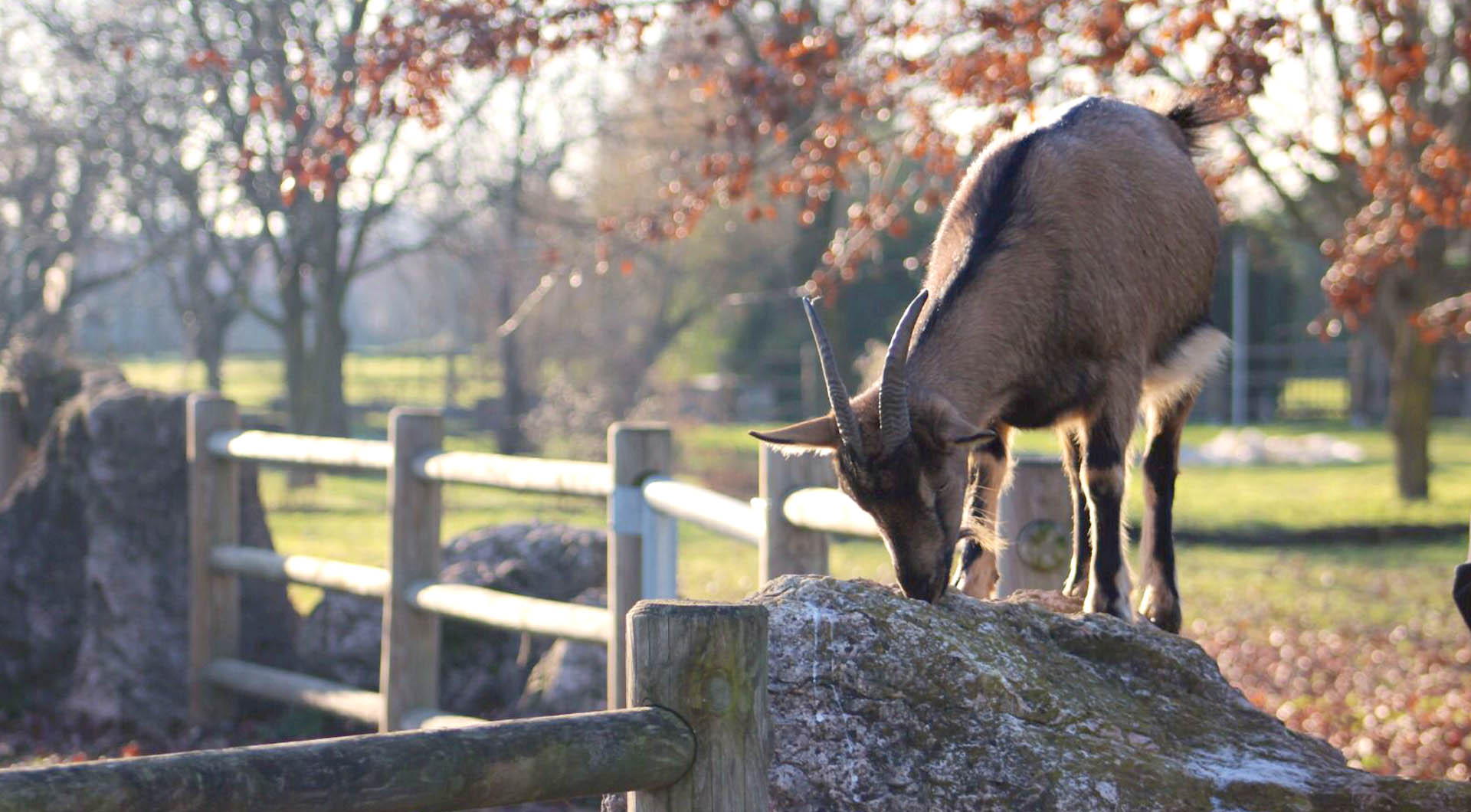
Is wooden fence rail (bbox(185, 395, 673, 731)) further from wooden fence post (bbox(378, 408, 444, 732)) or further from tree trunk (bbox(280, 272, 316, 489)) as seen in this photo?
tree trunk (bbox(280, 272, 316, 489))

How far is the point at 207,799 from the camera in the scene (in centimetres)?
220

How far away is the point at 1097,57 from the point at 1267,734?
4841 millimetres

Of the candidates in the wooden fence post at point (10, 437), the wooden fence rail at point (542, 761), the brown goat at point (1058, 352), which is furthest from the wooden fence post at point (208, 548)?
the wooden fence rail at point (542, 761)

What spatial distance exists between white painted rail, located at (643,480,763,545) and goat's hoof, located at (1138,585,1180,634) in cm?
121

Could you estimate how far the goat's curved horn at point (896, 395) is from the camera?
359cm

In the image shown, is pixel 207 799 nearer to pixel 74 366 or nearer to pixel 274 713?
pixel 274 713

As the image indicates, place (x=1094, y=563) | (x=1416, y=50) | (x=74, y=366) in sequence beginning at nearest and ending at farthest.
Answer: (x=1094, y=563)
(x=1416, y=50)
(x=74, y=366)

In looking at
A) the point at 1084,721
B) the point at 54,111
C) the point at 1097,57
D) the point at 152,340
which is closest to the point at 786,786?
the point at 1084,721

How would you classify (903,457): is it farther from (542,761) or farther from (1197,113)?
(1197,113)

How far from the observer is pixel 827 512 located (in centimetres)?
454

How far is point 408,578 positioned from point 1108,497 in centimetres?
384

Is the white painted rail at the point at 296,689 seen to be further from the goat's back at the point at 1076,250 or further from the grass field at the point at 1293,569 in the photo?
the goat's back at the point at 1076,250

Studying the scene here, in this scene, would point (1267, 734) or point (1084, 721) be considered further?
point (1267, 734)

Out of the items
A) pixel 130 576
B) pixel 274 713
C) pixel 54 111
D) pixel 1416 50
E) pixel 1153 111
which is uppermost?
pixel 54 111
